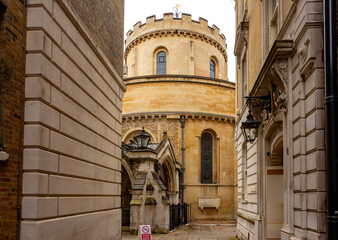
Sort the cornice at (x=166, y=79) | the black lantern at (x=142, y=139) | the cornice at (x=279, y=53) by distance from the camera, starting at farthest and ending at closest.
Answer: the cornice at (x=166, y=79) → the black lantern at (x=142, y=139) → the cornice at (x=279, y=53)

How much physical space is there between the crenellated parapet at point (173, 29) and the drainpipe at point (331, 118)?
33.8 meters

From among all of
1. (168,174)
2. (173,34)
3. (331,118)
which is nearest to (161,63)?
(173,34)

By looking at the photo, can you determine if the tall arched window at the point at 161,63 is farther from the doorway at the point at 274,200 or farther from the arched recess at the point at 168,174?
the doorway at the point at 274,200

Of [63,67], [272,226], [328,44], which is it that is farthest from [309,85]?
[272,226]

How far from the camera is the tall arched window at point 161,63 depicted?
4072 cm

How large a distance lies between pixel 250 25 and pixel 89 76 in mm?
7878

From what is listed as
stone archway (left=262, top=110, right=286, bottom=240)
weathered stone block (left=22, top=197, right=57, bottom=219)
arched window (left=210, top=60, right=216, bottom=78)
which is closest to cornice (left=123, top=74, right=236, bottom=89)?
arched window (left=210, top=60, right=216, bottom=78)

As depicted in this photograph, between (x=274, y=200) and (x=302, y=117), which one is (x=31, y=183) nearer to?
(x=302, y=117)

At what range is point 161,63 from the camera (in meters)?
40.9

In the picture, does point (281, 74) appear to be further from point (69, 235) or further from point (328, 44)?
point (69, 235)

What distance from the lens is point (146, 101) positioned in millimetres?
34125

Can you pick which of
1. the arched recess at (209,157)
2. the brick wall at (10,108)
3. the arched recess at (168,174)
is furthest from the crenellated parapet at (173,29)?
the brick wall at (10,108)

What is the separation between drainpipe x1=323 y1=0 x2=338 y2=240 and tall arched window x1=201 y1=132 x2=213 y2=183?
2825 cm

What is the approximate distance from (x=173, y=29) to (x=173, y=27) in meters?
0.20
